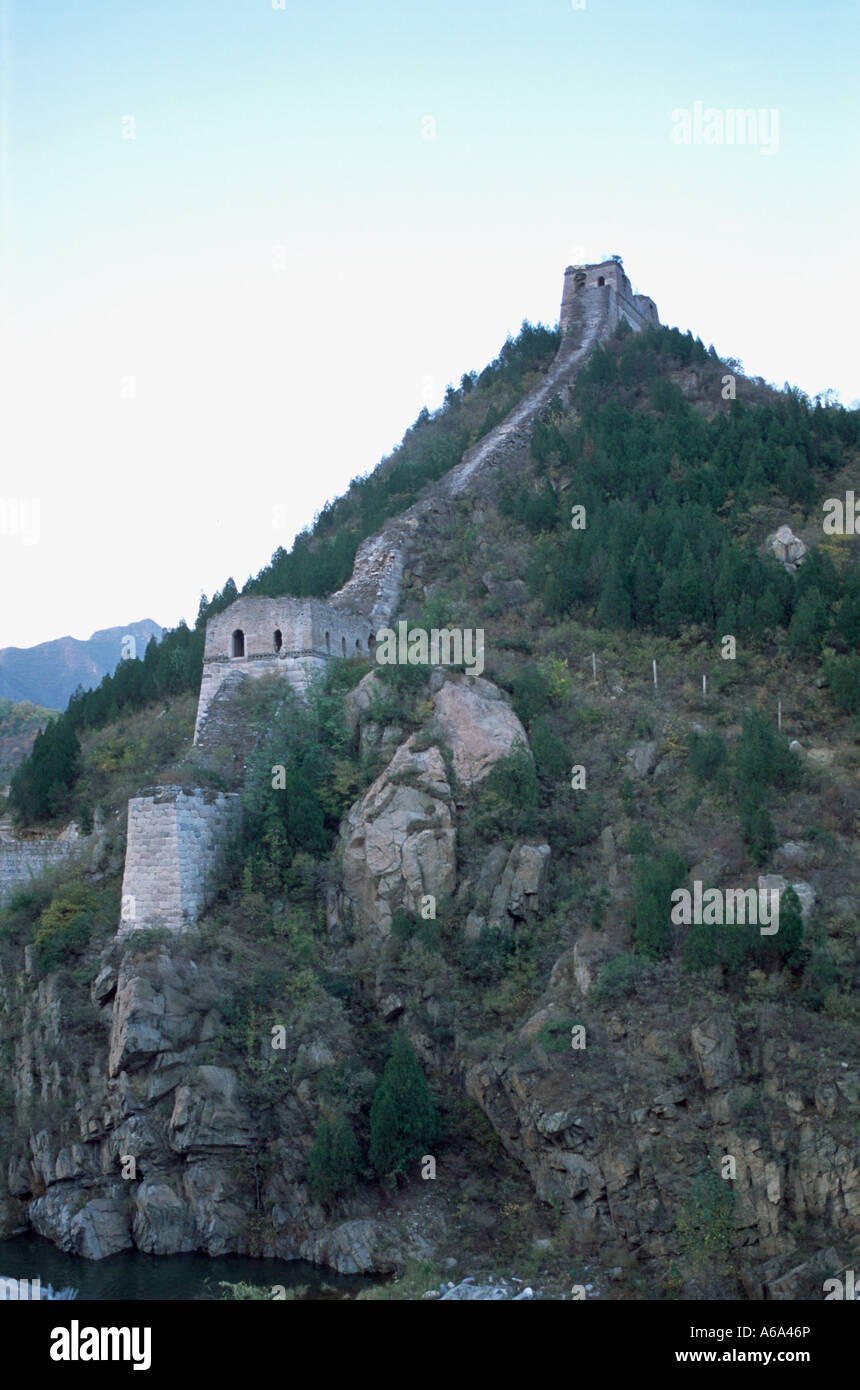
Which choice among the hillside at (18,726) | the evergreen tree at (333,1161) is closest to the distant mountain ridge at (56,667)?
the hillside at (18,726)

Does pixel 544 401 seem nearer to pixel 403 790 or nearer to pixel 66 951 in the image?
pixel 403 790

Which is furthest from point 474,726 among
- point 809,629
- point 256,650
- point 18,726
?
point 18,726

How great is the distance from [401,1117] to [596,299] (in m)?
33.7

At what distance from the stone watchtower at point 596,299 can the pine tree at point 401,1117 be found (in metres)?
31.1

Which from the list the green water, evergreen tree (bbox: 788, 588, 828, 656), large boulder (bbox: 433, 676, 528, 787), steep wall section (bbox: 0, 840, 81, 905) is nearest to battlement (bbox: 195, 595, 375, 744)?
steep wall section (bbox: 0, 840, 81, 905)

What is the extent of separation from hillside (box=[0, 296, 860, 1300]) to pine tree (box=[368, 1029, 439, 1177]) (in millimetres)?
48

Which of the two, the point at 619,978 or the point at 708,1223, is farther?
the point at 619,978

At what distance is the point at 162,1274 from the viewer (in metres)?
17.6

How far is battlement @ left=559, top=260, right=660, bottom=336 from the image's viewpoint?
43156 millimetres

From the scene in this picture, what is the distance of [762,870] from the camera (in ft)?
58.8

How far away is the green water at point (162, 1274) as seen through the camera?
16750mm

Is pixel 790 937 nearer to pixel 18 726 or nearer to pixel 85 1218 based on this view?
pixel 85 1218
